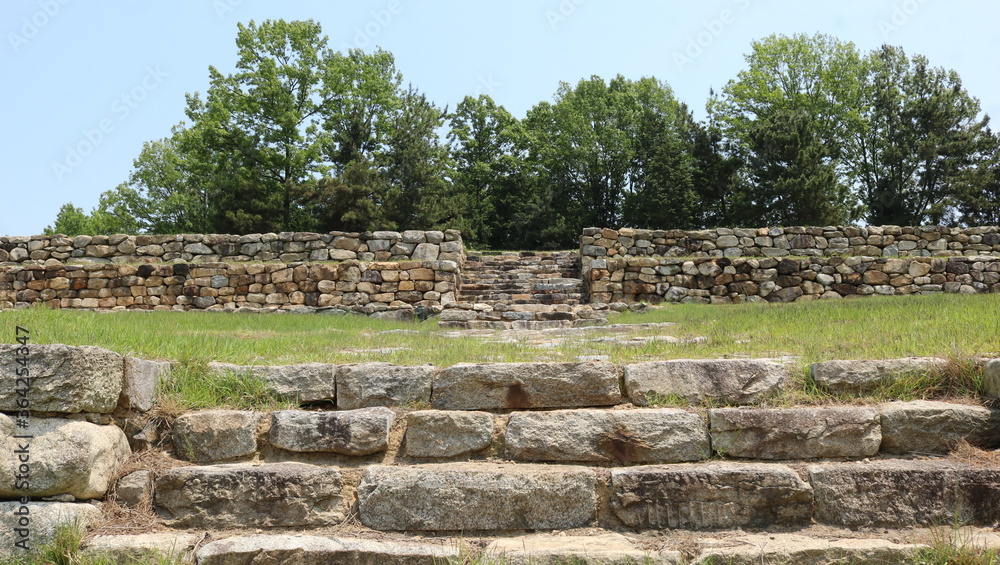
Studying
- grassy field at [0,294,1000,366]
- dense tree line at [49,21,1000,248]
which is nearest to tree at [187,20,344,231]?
dense tree line at [49,21,1000,248]

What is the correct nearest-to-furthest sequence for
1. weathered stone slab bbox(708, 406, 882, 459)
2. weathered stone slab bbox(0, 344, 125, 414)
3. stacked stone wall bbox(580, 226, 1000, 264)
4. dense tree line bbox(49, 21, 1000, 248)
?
weathered stone slab bbox(0, 344, 125, 414)
weathered stone slab bbox(708, 406, 882, 459)
stacked stone wall bbox(580, 226, 1000, 264)
dense tree line bbox(49, 21, 1000, 248)

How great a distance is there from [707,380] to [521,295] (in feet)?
29.9

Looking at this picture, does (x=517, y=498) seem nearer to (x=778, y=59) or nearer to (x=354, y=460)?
(x=354, y=460)

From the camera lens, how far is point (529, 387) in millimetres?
3930

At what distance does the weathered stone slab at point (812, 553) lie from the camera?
2996mm

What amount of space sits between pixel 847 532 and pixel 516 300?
953 centimetres

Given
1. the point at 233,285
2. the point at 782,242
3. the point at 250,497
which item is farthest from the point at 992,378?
the point at 233,285

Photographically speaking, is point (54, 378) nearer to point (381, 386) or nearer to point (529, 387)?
point (381, 386)

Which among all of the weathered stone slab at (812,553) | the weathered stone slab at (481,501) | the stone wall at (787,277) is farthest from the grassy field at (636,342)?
the stone wall at (787,277)

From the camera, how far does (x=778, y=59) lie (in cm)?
3428

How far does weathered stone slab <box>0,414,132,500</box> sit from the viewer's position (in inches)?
127

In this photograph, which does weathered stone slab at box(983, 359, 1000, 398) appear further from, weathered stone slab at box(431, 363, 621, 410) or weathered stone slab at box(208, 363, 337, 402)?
weathered stone slab at box(208, 363, 337, 402)

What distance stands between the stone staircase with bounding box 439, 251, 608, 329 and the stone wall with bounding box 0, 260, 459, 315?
0.93 m

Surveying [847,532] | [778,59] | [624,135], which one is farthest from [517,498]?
[778,59]
